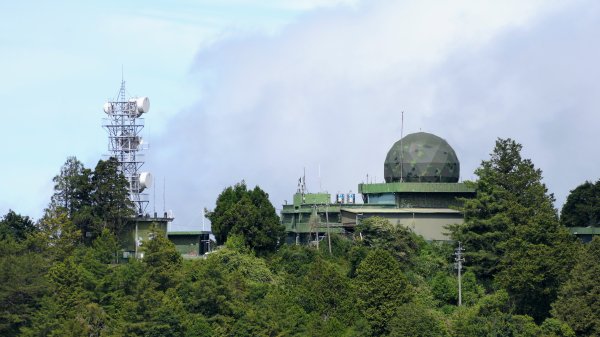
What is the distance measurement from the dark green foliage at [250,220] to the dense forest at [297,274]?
0.30 ft

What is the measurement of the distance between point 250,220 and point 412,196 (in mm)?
11465

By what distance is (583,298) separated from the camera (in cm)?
8181

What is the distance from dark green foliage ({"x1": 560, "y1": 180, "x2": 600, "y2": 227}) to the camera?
103 metres

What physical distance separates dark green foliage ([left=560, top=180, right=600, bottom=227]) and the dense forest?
8654mm

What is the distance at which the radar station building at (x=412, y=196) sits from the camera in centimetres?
10206

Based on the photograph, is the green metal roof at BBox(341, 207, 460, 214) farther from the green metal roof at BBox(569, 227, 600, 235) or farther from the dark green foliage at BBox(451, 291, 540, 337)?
the dark green foliage at BBox(451, 291, 540, 337)

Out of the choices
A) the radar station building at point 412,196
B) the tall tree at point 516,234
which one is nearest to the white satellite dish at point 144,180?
the radar station building at point 412,196

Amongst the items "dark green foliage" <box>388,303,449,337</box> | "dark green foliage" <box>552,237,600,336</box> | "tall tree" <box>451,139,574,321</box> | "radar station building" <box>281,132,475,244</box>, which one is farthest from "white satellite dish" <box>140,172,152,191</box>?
"dark green foliage" <box>552,237,600,336</box>

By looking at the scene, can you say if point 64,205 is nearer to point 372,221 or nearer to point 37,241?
point 37,241

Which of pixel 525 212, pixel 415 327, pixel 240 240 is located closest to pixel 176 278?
pixel 240 240

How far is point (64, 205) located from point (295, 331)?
23176 millimetres

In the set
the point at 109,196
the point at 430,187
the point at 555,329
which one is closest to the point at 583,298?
the point at 555,329

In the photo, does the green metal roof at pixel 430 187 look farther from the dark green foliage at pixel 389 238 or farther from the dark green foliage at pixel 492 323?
the dark green foliage at pixel 492 323

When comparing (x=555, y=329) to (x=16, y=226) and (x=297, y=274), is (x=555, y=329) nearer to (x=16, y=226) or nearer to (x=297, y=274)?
(x=297, y=274)
